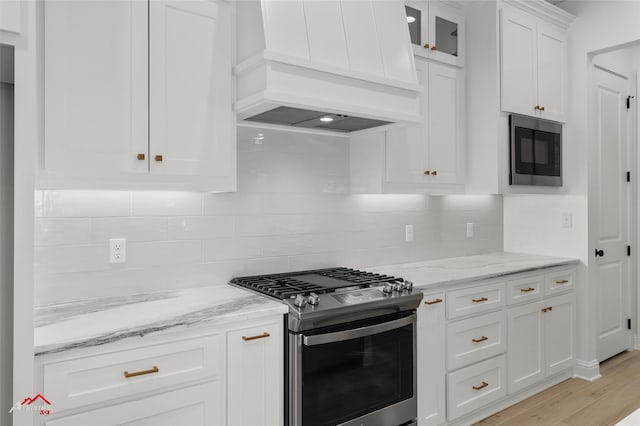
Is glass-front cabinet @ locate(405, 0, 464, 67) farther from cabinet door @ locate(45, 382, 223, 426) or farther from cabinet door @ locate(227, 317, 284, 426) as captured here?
cabinet door @ locate(45, 382, 223, 426)

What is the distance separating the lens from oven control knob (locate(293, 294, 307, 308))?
199 cm

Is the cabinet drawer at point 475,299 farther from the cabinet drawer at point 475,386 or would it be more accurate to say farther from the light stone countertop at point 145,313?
the cabinet drawer at point 475,386

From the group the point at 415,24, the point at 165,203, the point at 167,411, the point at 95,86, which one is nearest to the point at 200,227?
the point at 165,203

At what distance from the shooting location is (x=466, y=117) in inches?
132

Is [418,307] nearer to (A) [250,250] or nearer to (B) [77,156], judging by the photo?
(A) [250,250]

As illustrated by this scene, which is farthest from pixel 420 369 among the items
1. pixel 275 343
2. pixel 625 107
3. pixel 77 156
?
pixel 625 107

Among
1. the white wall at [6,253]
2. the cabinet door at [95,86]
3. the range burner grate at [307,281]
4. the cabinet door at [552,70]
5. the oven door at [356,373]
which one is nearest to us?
the white wall at [6,253]

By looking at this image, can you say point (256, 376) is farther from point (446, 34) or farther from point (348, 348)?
point (446, 34)

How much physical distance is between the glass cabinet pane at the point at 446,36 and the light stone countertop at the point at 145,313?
160 centimetres

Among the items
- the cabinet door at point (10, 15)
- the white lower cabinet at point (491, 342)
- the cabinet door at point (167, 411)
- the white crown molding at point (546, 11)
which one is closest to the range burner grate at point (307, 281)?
the white lower cabinet at point (491, 342)

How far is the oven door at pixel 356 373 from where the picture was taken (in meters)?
1.97

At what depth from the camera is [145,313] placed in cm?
186

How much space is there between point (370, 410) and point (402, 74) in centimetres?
174

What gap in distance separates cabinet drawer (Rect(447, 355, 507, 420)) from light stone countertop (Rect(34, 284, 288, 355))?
1.33 metres
